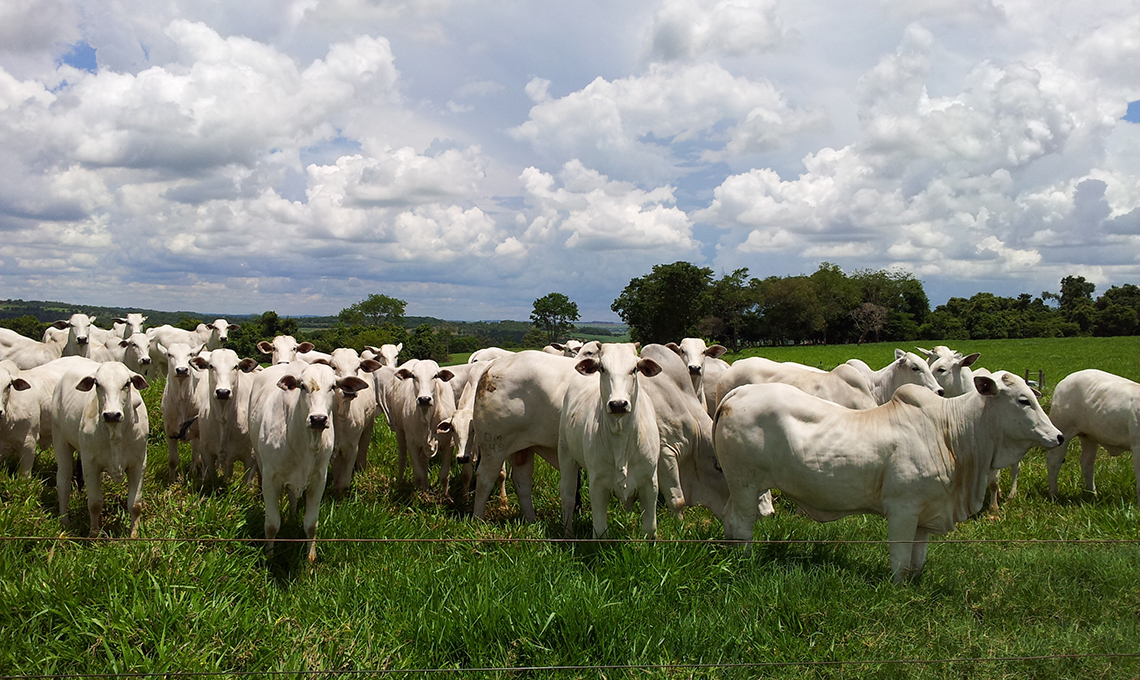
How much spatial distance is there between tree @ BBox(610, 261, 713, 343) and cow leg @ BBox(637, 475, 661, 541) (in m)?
52.1

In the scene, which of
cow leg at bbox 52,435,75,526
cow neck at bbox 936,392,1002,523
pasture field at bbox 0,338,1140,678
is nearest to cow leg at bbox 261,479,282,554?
pasture field at bbox 0,338,1140,678

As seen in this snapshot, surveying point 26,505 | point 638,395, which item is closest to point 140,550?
point 26,505

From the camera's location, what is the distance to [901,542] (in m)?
5.91

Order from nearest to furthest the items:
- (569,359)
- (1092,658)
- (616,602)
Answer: (1092,658)
(616,602)
(569,359)

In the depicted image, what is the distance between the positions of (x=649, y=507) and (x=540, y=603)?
1.80 m

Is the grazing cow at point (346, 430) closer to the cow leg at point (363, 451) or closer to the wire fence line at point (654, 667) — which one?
the cow leg at point (363, 451)

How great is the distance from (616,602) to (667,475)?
243 cm

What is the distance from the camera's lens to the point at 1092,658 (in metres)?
4.95

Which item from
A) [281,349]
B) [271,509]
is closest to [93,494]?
[271,509]

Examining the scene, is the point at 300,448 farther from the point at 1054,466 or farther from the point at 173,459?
the point at 1054,466

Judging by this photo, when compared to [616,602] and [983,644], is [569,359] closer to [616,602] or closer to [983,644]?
[616,602]

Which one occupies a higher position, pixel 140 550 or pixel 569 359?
pixel 569 359

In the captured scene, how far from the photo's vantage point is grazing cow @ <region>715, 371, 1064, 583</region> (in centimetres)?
600

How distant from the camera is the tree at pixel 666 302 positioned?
193 ft
